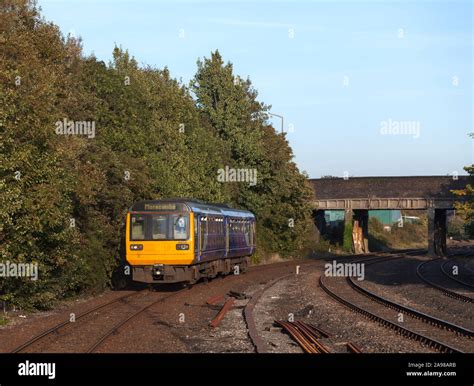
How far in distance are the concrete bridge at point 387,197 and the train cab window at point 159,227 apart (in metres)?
37.7

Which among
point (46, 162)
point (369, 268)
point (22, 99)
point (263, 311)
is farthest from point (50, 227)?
point (369, 268)

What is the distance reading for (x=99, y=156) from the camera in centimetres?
2612

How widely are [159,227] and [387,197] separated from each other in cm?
4383

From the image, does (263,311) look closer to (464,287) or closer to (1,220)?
(1,220)

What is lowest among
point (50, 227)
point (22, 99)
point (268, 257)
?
point (268, 257)

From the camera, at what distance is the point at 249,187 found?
48688mm

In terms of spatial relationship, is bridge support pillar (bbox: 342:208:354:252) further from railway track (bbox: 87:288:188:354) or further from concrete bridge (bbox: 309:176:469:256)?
railway track (bbox: 87:288:188:354)

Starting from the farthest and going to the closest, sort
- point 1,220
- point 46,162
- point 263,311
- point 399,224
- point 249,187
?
point 399,224, point 249,187, point 263,311, point 46,162, point 1,220

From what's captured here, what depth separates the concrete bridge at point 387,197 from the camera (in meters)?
62.5

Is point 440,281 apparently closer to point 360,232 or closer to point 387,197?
point 387,197

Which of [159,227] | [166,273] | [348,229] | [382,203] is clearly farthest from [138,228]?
[382,203]

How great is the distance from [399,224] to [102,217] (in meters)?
74.9

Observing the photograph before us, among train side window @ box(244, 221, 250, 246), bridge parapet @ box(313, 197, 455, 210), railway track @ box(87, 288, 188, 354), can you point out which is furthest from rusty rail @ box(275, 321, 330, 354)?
bridge parapet @ box(313, 197, 455, 210)

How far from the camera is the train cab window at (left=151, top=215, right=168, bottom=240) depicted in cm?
2442
